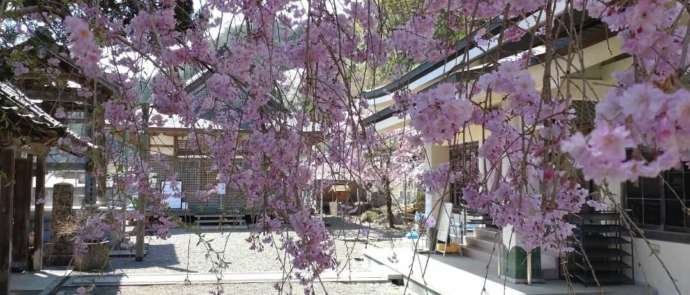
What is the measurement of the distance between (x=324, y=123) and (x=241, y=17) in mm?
583

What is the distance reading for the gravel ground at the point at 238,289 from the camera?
7117 mm

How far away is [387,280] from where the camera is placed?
26.0 feet

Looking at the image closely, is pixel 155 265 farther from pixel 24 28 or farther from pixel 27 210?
pixel 24 28

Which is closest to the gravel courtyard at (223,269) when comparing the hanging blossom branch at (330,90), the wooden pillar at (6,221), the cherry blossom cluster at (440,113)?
the wooden pillar at (6,221)

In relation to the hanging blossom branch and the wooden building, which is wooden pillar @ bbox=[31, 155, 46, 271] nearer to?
the wooden building

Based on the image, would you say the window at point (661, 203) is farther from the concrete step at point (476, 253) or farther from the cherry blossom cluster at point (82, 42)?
the cherry blossom cluster at point (82, 42)

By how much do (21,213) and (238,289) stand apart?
3.07 m

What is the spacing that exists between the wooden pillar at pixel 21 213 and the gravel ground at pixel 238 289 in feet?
4.44

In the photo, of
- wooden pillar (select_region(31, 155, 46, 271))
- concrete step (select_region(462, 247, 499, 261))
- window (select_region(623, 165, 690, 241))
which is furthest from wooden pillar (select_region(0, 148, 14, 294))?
window (select_region(623, 165, 690, 241))

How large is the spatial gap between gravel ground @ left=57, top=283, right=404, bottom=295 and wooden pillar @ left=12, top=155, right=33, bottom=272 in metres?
1.35

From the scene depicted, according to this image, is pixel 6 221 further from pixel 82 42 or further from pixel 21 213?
pixel 82 42

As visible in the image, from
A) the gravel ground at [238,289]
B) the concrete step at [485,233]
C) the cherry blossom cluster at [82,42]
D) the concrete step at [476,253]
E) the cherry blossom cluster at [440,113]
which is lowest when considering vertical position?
the gravel ground at [238,289]

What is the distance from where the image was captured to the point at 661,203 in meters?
5.83

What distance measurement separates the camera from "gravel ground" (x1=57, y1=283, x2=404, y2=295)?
23.4 feet
